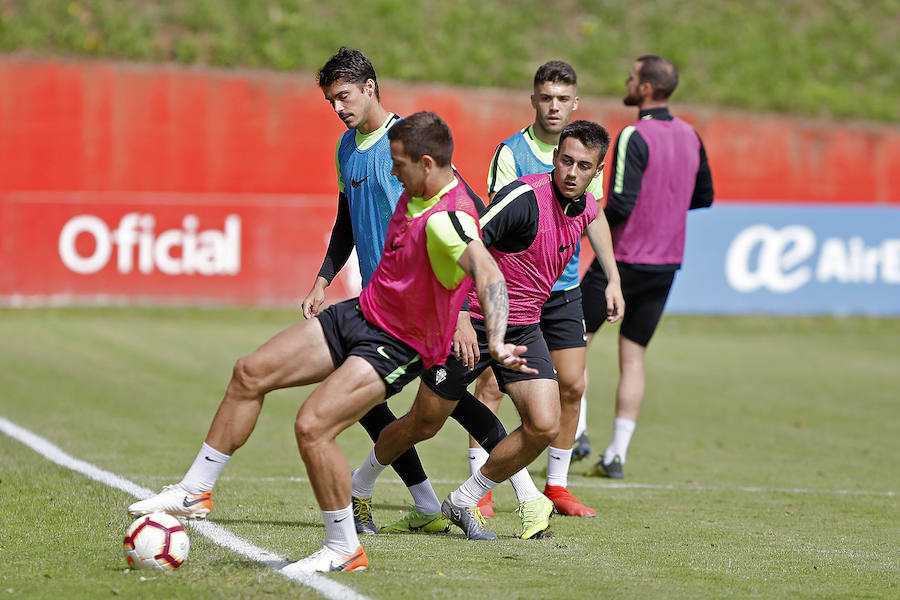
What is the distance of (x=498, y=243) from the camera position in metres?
6.35

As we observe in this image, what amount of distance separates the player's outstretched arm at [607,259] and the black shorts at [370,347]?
2.26 metres

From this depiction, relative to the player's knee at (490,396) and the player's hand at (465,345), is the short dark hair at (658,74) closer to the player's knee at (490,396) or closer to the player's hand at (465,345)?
the player's knee at (490,396)

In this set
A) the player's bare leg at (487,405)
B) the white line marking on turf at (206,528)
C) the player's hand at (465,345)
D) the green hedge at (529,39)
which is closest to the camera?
the white line marking on turf at (206,528)

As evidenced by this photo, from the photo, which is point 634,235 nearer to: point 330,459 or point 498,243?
point 498,243

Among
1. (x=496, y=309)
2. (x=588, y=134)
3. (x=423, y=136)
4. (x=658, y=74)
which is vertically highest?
(x=658, y=74)

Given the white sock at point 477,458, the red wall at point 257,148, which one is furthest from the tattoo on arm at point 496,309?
the red wall at point 257,148

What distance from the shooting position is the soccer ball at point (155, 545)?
522 centimetres

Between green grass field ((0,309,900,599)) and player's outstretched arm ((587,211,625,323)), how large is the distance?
118 centimetres

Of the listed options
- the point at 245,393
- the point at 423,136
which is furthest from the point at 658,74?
the point at 245,393

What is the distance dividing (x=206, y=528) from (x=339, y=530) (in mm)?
1183

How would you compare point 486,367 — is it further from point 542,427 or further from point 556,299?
point 556,299

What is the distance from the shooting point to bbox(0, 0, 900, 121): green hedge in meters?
25.0

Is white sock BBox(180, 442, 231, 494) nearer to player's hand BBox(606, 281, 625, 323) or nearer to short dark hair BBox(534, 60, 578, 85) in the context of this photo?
player's hand BBox(606, 281, 625, 323)

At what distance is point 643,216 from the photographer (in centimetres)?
891
